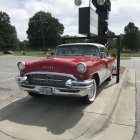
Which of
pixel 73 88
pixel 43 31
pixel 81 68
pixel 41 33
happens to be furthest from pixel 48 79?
pixel 41 33

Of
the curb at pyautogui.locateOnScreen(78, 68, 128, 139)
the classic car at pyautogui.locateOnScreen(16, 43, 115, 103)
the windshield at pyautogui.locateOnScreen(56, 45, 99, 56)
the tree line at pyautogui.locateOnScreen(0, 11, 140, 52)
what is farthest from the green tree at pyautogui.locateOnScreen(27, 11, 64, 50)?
the curb at pyautogui.locateOnScreen(78, 68, 128, 139)

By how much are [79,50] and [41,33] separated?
3116 inches

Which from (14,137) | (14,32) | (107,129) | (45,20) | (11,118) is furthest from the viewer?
(14,32)

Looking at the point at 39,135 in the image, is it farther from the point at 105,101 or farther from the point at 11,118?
the point at 105,101

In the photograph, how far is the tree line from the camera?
8438 cm

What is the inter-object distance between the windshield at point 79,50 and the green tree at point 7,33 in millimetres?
81784

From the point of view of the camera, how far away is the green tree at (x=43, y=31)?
8419 cm

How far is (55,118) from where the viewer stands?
5.48 m

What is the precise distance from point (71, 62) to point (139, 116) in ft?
6.55

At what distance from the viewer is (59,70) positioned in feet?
19.3

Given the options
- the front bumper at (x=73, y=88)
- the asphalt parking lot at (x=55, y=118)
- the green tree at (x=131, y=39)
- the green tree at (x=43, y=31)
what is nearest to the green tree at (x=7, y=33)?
the green tree at (x=43, y=31)

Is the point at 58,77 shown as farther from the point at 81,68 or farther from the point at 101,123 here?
the point at 101,123

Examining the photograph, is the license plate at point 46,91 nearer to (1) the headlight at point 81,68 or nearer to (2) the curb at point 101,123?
(1) the headlight at point 81,68

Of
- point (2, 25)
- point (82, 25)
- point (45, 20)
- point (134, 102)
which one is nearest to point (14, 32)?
point (2, 25)
